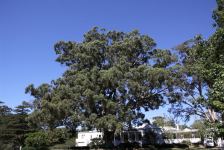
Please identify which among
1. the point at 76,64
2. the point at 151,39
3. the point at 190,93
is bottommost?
the point at 190,93

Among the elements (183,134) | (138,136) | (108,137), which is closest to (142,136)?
(138,136)

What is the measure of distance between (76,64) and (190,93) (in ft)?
50.3

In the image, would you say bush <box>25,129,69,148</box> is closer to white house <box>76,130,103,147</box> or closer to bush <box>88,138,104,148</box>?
bush <box>88,138,104,148</box>

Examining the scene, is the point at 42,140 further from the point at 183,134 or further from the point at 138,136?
the point at 183,134

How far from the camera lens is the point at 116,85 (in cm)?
3844

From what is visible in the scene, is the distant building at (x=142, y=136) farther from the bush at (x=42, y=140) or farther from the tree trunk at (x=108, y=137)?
the tree trunk at (x=108, y=137)

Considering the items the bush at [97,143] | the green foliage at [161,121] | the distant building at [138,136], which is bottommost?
the bush at [97,143]

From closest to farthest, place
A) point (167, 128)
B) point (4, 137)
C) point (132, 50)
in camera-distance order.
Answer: point (132, 50)
point (4, 137)
point (167, 128)

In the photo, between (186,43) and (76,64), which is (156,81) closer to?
(186,43)

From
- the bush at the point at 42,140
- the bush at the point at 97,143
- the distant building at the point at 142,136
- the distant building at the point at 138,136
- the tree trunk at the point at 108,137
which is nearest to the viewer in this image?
the tree trunk at the point at 108,137

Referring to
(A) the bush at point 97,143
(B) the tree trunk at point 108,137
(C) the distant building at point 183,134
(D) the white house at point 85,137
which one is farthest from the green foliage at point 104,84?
(C) the distant building at point 183,134

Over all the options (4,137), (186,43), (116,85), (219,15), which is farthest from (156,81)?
(4,137)

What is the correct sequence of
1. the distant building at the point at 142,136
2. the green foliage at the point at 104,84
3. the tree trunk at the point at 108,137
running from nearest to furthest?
the green foliage at the point at 104,84, the tree trunk at the point at 108,137, the distant building at the point at 142,136

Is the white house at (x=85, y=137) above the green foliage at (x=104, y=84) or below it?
below
